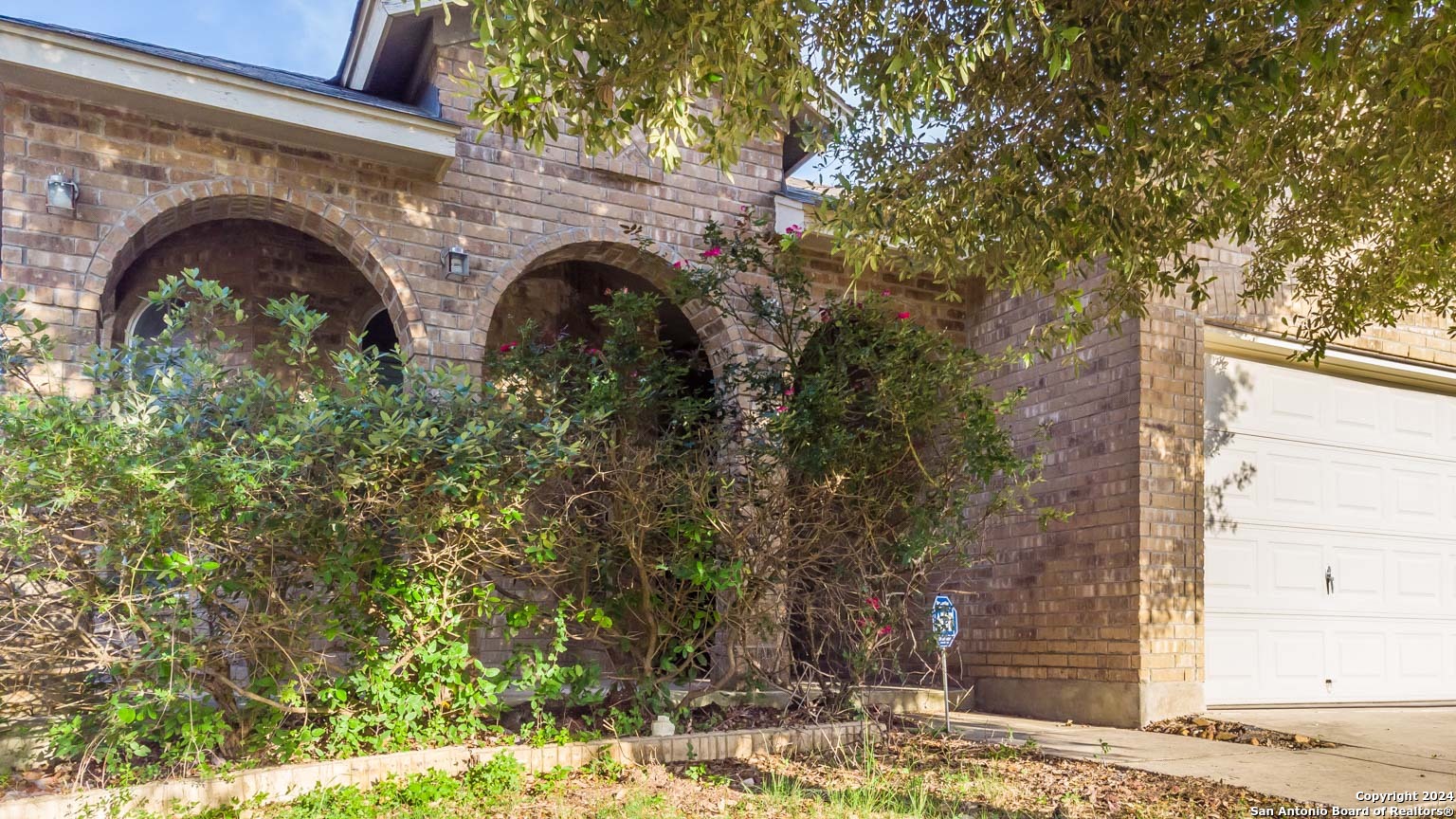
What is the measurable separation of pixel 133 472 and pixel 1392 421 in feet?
33.7

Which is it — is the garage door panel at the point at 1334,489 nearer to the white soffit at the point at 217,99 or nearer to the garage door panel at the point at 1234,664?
the garage door panel at the point at 1234,664

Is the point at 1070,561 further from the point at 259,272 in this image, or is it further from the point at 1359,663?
the point at 259,272

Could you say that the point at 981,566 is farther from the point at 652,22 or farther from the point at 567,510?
the point at 652,22

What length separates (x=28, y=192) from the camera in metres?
6.90

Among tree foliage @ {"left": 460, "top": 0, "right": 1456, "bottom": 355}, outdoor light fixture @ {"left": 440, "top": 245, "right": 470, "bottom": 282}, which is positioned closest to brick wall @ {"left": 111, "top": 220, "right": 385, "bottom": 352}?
outdoor light fixture @ {"left": 440, "top": 245, "right": 470, "bottom": 282}

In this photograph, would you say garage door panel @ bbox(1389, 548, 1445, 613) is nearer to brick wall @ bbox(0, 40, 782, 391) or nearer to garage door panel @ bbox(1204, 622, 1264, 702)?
garage door panel @ bbox(1204, 622, 1264, 702)

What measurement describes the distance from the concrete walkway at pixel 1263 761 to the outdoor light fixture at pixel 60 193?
6739mm

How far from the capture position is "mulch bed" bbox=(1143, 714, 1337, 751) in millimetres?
7180

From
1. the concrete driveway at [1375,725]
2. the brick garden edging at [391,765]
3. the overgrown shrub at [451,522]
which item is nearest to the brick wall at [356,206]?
the overgrown shrub at [451,522]

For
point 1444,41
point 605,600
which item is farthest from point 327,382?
point 1444,41

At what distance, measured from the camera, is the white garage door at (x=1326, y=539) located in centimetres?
905

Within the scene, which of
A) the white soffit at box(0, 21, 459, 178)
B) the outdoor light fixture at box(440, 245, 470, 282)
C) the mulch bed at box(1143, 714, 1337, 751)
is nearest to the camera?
the white soffit at box(0, 21, 459, 178)

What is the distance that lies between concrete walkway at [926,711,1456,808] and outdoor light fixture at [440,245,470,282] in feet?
16.0

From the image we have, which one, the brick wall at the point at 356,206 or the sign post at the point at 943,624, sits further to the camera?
the brick wall at the point at 356,206
